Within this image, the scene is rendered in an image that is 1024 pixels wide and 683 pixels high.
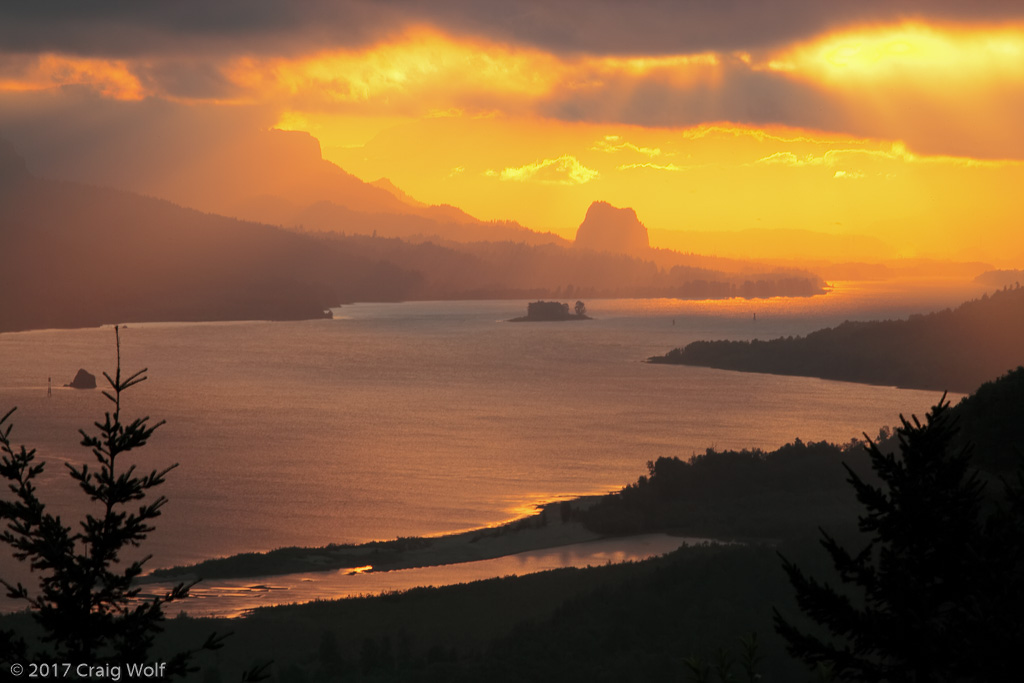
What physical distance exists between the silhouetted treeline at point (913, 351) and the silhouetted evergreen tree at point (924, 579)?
12976 centimetres

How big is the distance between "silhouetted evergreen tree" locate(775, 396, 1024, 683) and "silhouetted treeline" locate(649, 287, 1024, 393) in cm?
12976

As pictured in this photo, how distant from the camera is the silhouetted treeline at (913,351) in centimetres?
13900

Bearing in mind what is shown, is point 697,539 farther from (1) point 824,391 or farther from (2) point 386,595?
(1) point 824,391

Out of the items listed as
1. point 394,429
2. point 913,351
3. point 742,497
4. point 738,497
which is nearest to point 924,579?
point 742,497

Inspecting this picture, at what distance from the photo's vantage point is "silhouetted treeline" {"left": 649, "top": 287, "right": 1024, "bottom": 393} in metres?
139

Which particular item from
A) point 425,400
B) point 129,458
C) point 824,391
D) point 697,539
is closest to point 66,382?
point 425,400

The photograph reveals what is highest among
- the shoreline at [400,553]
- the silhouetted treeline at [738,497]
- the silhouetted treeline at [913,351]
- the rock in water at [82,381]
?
the silhouetted treeline at [913,351]

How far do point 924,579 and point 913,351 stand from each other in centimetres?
15446

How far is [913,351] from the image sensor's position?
153m

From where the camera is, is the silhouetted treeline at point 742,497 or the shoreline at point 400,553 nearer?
the shoreline at point 400,553

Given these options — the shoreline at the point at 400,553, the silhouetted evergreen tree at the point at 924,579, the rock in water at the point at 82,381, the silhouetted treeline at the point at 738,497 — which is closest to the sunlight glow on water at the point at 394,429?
the shoreline at the point at 400,553

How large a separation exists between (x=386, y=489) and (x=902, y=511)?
219ft

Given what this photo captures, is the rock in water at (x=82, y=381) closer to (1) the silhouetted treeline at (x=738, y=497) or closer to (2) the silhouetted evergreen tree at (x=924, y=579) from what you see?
(1) the silhouetted treeline at (x=738, y=497)

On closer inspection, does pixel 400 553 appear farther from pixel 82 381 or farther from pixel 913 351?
pixel 913 351
